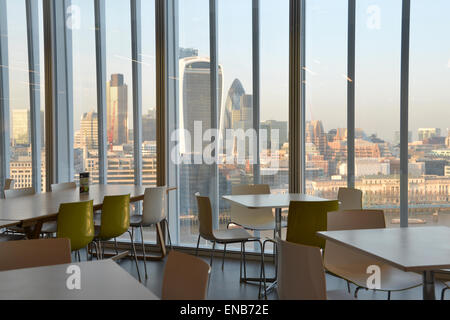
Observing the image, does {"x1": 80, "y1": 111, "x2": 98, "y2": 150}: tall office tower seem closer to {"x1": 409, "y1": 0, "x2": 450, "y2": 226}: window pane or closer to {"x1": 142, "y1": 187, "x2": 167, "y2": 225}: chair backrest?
{"x1": 142, "y1": 187, "x2": 167, "y2": 225}: chair backrest

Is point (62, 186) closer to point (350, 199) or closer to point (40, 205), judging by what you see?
point (40, 205)

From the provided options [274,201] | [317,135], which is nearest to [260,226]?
Result: [274,201]

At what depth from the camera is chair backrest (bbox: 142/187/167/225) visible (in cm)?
509

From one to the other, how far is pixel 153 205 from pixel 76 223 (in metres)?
1.38

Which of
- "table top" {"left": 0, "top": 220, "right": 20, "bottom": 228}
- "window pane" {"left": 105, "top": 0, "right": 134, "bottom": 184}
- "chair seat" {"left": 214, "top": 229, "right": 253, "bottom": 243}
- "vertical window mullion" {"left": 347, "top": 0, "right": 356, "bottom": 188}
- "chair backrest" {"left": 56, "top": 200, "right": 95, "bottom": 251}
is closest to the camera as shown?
"table top" {"left": 0, "top": 220, "right": 20, "bottom": 228}

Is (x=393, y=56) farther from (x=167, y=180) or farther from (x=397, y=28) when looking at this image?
(x=167, y=180)

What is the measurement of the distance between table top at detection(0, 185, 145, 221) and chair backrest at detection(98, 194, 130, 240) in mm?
148

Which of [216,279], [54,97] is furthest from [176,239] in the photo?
[54,97]

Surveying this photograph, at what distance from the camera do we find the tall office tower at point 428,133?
511cm

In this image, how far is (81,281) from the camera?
190 centimetres

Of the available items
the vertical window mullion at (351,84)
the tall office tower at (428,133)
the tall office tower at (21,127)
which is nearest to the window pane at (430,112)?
the tall office tower at (428,133)

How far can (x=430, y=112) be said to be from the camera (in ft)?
16.8

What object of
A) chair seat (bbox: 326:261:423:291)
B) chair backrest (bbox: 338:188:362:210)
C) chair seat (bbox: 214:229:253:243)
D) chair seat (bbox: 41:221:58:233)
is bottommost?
chair seat (bbox: 214:229:253:243)

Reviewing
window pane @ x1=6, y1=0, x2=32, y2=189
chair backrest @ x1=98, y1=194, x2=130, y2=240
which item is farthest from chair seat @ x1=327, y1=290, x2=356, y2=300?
window pane @ x1=6, y1=0, x2=32, y2=189
